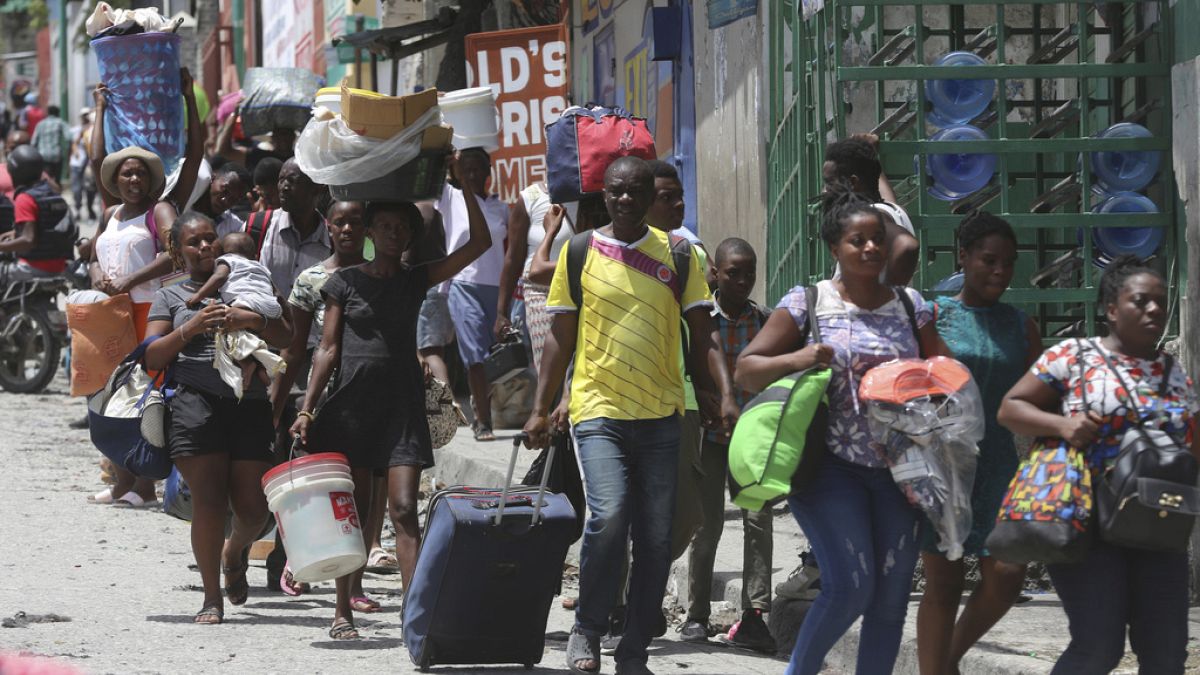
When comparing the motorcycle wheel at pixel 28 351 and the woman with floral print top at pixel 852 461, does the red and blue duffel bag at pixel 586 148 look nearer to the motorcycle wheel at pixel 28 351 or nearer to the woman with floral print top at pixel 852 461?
the woman with floral print top at pixel 852 461

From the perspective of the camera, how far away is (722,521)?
741 centimetres

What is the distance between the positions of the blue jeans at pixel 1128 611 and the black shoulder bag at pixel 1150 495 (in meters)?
0.10

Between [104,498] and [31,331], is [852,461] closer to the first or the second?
[104,498]

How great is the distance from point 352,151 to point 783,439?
2796 millimetres

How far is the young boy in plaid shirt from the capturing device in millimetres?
7223

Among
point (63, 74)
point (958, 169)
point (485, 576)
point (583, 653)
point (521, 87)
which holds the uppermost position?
point (63, 74)

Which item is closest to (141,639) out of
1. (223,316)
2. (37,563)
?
(223,316)

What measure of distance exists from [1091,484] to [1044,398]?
283mm

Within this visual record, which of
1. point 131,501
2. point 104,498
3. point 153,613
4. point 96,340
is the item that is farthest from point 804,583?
point 104,498

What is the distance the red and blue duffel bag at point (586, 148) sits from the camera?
7141mm

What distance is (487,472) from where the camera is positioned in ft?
35.7

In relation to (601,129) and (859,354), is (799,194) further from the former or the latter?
(859,354)

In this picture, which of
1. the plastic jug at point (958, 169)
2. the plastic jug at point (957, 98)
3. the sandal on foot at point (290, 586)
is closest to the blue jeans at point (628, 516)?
the plastic jug at point (958, 169)

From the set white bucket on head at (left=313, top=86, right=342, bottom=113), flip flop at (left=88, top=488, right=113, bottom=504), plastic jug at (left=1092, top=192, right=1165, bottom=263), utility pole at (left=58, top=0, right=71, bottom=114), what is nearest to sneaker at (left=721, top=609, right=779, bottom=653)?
plastic jug at (left=1092, top=192, right=1165, bottom=263)
